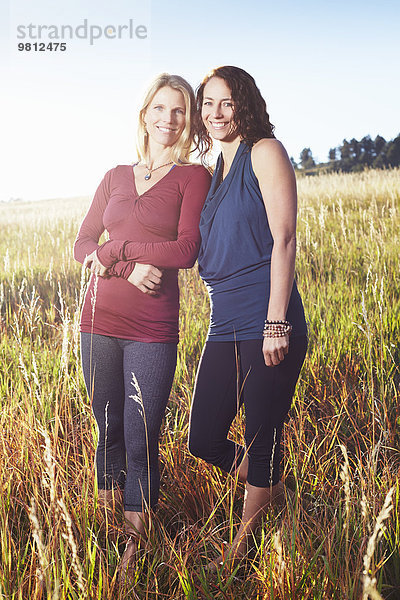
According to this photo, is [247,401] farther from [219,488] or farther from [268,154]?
[268,154]

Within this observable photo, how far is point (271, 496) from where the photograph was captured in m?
2.15

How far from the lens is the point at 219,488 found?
2422mm

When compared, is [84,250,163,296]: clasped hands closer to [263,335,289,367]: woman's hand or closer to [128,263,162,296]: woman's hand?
[128,263,162,296]: woman's hand

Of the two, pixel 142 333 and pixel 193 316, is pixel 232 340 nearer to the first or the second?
pixel 142 333

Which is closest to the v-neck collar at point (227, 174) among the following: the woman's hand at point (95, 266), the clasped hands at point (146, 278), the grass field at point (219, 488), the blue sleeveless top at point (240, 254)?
the blue sleeveless top at point (240, 254)

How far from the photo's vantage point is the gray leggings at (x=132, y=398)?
221 cm

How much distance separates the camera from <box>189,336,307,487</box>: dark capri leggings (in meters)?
2.06

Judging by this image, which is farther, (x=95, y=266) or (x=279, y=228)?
(x=95, y=266)

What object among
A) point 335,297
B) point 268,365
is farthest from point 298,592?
point 335,297

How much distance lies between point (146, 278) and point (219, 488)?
106 centimetres

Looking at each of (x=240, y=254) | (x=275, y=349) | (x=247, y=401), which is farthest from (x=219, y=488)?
(x=240, y=254)

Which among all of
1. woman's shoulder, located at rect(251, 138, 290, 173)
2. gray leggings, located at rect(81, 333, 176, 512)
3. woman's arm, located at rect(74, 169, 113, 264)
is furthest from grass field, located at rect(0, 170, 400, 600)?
woman's shoulder, located at rect(251, 138, 290, 173)

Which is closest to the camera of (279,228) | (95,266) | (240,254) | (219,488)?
(279,228)

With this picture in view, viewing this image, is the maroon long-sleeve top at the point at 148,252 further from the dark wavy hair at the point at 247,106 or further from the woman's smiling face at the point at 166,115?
the dark wavy hair at the point at 247,106
